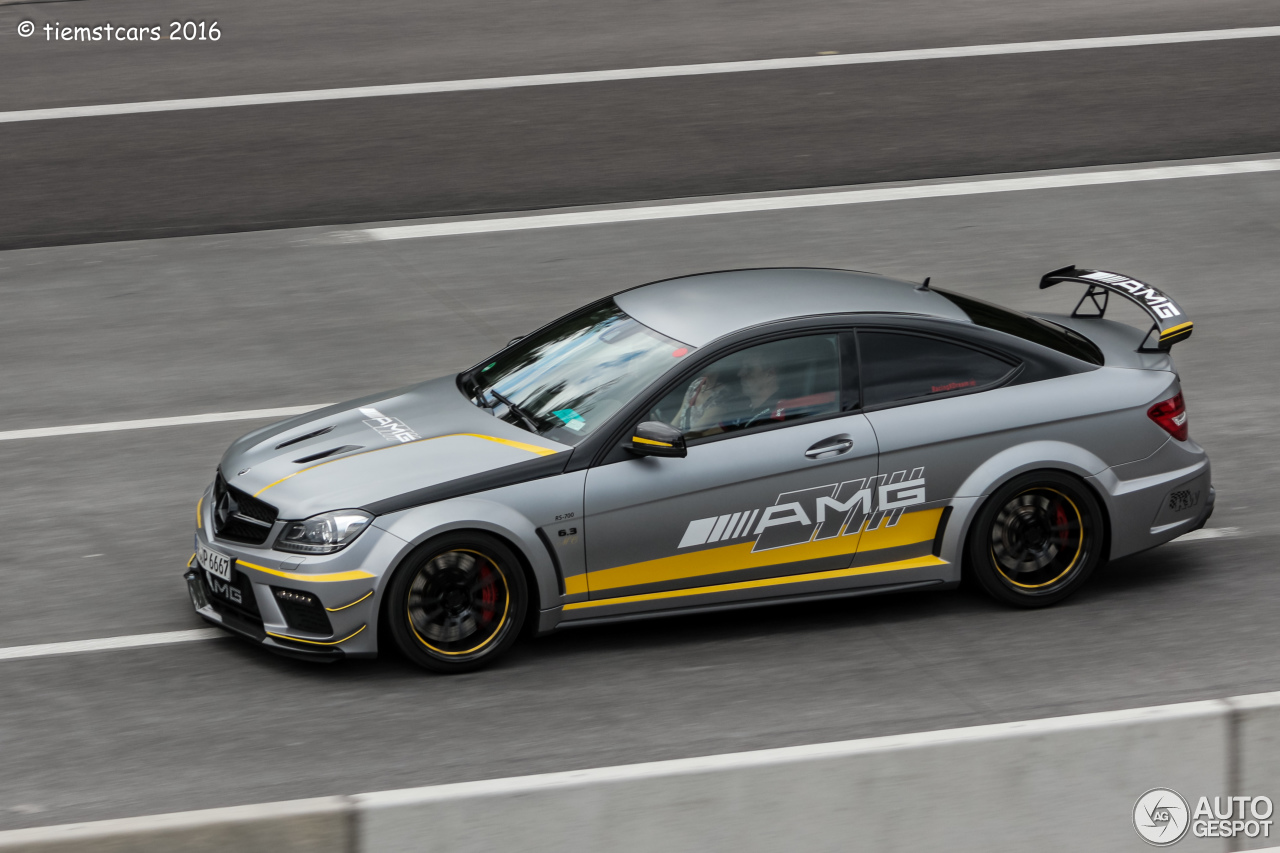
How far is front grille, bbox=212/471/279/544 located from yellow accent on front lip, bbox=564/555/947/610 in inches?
51.5

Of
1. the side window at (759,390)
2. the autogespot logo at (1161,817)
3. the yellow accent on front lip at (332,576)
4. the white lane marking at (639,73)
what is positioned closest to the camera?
the autogespot logo at (1161,817)

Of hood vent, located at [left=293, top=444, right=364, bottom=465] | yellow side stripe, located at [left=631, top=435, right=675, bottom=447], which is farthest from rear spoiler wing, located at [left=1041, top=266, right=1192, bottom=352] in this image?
hood vent, located at [left=293, top=444, right=364, bottom=465]

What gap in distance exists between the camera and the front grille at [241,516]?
6.81 m

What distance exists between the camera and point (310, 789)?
5.98 meters

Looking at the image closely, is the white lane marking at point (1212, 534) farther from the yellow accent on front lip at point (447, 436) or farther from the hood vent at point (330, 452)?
the hood vent at point (330, 452)

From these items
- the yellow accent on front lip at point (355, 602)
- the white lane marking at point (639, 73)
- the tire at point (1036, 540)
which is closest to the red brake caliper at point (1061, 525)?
the tire at point (1036, 540)

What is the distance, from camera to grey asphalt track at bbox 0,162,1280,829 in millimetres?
6344

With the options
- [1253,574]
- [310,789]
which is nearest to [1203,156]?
[1253,574]

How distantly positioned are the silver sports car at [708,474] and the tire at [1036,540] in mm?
11

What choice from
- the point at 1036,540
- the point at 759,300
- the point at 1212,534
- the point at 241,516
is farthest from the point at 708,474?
the point at 1212,534

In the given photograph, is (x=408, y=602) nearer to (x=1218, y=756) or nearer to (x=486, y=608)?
(x=486, y=608)

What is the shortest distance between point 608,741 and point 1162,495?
3.01m

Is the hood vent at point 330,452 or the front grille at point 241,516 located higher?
the hood vent at point 330,452

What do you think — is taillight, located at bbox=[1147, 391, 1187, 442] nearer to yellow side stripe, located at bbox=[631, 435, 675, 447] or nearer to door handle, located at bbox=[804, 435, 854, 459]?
door handle, located at bbox=[804, 435, 854, 459]
